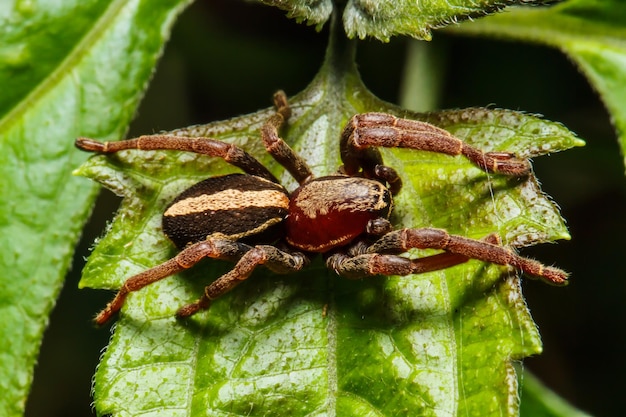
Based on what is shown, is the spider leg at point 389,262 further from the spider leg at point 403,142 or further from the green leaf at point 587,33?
the green leaf at point 587,33

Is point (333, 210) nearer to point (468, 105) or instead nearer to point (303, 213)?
point (303, 213)

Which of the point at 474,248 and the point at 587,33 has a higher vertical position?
the point at 587,33

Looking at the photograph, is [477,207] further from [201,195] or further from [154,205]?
[154,205]

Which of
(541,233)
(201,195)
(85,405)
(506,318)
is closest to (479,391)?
(506,318)

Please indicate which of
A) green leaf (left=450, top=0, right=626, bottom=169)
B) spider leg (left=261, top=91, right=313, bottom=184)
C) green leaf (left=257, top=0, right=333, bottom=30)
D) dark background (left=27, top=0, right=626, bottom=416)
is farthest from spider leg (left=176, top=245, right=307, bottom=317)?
green leaf (left=450, top=0, right=626, bottom=169)

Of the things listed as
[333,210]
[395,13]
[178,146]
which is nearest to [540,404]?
[333,210]

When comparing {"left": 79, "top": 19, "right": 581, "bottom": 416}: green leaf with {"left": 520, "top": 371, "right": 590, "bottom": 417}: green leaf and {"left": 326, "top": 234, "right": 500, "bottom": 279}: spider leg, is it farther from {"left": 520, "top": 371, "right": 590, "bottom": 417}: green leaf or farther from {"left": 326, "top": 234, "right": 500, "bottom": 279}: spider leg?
{"left": 520, "top": 371, "right": 590, "bottom": 417}: green leaf

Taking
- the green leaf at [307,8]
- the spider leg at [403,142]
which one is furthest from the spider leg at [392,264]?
the green leaf at [307,8]
